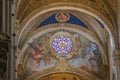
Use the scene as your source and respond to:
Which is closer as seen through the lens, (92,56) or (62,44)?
(92,56)

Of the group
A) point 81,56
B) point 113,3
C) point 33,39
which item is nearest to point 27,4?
point 113,3

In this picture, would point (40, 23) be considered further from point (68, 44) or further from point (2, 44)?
point (2, 44)

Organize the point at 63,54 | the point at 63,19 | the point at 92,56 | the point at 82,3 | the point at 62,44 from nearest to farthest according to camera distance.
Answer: the point at 82,3
the point at 63,19
the point at 92,56
the point at 63,54
the point at 62,44

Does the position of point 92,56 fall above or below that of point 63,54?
below

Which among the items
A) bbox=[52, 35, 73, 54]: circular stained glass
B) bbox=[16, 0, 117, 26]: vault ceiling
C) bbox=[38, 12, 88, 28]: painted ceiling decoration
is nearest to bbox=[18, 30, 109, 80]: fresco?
bbox=[52, 35, 73, 54]: circular stained glass

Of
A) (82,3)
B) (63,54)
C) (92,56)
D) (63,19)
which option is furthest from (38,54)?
(82,3)

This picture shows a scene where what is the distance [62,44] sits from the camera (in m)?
31.1

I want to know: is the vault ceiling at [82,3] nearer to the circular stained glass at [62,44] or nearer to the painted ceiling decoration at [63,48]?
the painted ceiling decoration at [63,48]

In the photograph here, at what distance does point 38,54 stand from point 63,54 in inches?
67.7

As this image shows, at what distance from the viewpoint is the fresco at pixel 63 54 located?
30219mm

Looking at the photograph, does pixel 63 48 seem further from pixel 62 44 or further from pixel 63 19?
pixel 63 19

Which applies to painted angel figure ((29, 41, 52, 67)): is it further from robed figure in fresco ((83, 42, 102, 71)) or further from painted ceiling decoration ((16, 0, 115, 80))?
robed figure in fresco ((83, 42, 102, 71))

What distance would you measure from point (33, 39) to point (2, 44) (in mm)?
19153

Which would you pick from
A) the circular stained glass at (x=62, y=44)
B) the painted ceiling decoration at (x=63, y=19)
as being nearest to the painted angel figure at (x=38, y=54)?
the circular stained glass at (x=62, y=44)
